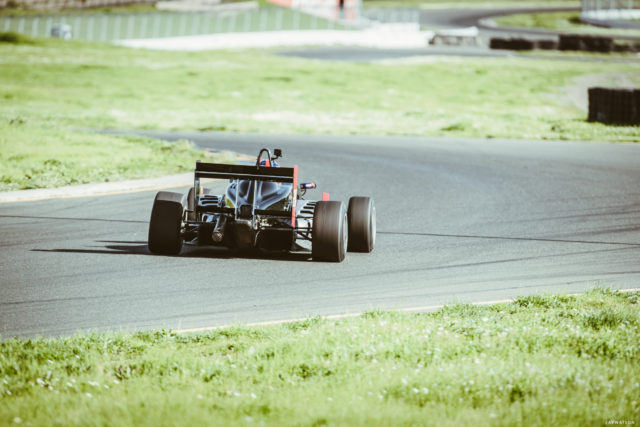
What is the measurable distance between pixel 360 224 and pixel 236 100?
26.4 metres

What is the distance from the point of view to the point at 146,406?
5.58 meters

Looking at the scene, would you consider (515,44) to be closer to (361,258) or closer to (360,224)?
(360,224)

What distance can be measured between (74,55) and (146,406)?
4697 centimetres

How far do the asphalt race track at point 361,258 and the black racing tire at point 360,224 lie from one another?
0.71ft

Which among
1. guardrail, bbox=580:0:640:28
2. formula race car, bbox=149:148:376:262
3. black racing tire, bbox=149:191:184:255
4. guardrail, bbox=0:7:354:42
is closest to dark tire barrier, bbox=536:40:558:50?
guardrail, bbox=0:7:354:42

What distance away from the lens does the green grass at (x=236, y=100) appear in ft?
70.7

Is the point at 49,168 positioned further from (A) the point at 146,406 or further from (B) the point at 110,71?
(B) the point at 110,71

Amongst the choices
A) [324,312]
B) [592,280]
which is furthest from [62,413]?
[592,280]

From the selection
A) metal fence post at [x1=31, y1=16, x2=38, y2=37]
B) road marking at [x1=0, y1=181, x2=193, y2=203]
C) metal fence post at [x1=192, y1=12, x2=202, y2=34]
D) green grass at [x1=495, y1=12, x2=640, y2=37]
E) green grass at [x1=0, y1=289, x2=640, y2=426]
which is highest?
green grass at [x1=495, y1=12, x2=640, y2=37]

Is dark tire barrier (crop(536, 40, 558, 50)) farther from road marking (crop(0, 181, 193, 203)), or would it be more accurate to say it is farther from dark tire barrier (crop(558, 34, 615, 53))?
road marking (crop(0, 181, 193, 203))

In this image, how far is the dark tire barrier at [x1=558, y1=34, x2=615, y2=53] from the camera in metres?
53.9

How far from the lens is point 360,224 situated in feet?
37.9

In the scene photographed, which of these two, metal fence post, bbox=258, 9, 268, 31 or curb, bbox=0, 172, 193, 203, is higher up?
metal fence post, bbox=258, 9, 268, 31

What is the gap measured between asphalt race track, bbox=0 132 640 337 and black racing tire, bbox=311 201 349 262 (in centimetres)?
18
